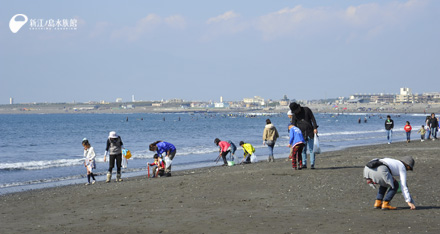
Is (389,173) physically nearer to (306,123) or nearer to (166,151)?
(306,123)

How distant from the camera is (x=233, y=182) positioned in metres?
13.0

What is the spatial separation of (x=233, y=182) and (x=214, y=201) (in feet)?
8.16

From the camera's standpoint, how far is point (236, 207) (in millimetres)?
9836

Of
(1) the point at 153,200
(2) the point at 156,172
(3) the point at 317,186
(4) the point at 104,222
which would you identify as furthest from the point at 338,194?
(2) the point at 156,172

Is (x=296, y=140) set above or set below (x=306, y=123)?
below

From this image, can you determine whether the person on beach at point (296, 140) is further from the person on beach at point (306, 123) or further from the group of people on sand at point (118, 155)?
the group of people on sand at point (118, 155)

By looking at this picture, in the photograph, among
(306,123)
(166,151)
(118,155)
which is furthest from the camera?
(166,151)

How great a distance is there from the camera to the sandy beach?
8.12 meters

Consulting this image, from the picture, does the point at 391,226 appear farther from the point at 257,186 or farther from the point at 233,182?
the point at 233,182

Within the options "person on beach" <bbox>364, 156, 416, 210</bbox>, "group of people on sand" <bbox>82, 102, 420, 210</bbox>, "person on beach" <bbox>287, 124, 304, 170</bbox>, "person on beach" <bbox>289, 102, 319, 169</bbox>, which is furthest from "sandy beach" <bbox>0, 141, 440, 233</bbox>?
"person on beach" <bbox>289, 102, 319, 169</bbox>

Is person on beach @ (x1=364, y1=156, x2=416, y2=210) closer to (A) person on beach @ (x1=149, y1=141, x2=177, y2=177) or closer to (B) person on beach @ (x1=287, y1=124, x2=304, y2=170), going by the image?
(B) person on beach @ (x1=287, y1=124, x2=304, y2=170)

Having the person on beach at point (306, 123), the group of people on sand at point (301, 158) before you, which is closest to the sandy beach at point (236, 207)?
the group of people on sand at point (301, 158)

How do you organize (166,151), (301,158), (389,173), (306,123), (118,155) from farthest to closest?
(166,151), (118,155), (301,158), (306,123), (389,173)

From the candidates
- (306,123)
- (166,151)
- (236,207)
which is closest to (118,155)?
(166,151)
